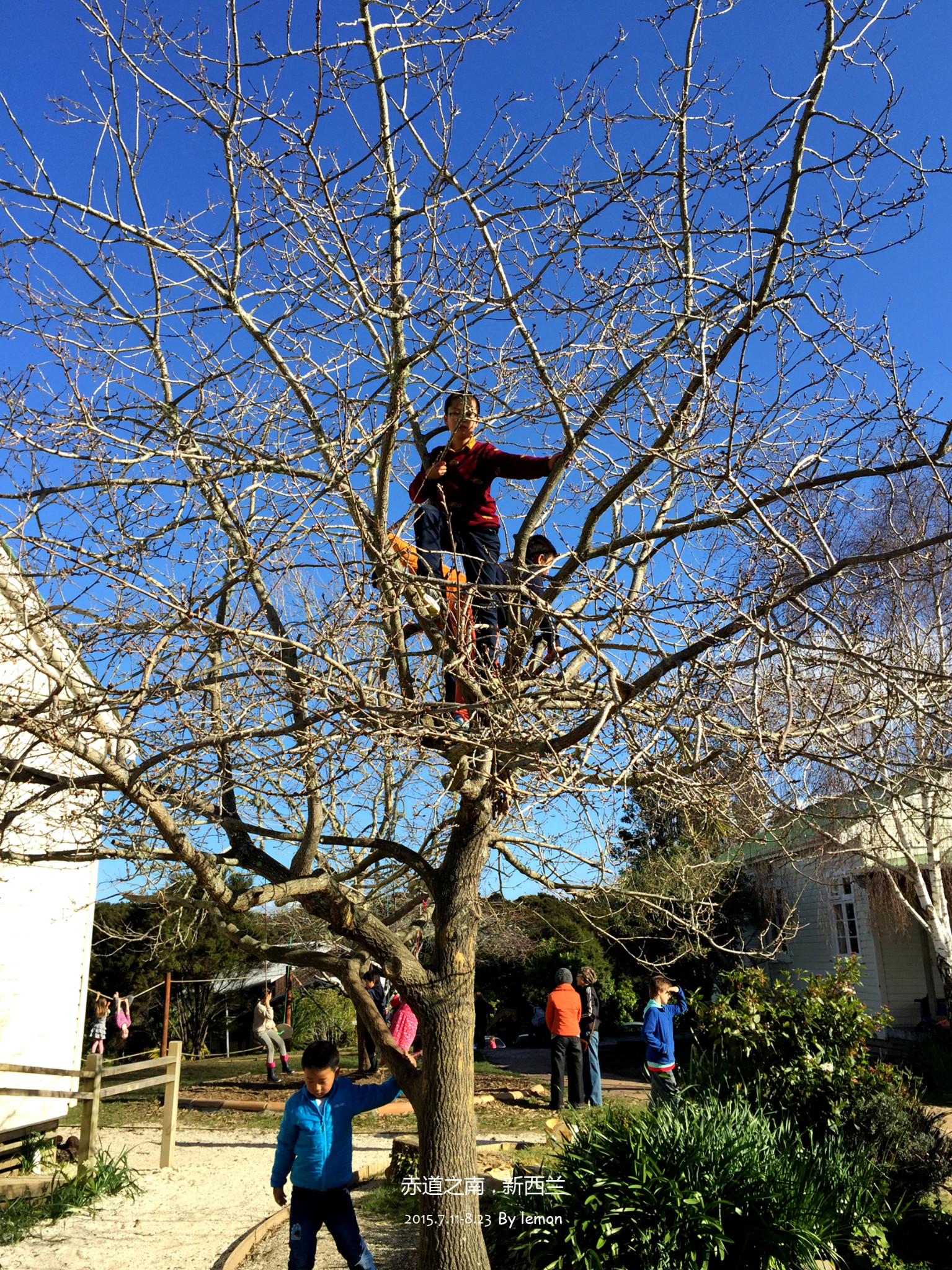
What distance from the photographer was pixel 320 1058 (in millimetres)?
5055

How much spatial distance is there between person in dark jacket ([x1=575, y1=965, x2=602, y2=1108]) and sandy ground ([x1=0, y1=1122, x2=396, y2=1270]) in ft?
8.13

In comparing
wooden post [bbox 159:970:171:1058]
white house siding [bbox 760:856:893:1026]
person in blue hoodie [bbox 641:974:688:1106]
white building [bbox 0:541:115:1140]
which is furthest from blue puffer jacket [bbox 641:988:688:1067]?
white house siding [bbox 760:856:893:1026]

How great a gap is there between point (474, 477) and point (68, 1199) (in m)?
7.17

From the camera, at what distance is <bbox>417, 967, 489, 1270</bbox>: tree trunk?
4691mm

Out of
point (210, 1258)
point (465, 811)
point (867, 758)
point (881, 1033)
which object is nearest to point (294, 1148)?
point (465, 811)

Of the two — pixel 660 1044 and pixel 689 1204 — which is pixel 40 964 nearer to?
pixel 660 1044


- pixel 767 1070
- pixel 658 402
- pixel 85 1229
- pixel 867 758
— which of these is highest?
pixel 658 402

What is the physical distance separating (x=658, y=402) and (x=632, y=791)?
2.52 m

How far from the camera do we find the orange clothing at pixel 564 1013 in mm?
10570

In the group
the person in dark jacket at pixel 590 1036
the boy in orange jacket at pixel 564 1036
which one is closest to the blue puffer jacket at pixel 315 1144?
the boy in orange jacket at pixel 564 1036

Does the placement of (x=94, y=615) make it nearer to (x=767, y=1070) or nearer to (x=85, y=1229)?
(x=85, y=1229)

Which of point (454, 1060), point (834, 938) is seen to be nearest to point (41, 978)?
point (454, 1060)

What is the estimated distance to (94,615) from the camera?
14.3 feet

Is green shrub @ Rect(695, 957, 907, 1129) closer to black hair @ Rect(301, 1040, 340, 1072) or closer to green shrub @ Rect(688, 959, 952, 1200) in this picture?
green shrub @ Rect(688, 959, 952, 1200)
